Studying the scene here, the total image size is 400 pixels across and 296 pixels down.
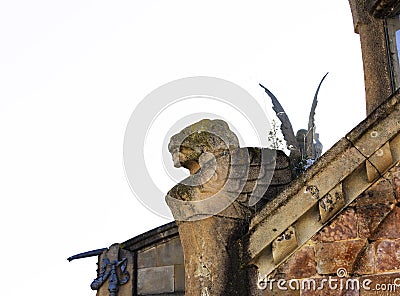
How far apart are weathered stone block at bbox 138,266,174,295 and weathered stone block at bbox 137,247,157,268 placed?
53 mm

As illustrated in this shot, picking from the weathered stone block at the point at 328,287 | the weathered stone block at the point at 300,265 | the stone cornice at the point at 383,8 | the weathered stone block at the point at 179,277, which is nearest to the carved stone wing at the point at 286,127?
the stone cornice at the point at 383,8

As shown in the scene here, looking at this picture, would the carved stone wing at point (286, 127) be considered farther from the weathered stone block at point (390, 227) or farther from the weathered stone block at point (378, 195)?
the weathered stone block at point (390, 227)

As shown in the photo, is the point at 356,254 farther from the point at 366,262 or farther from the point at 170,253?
the point at 170,253

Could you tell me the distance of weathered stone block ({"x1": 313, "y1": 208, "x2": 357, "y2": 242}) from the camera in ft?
20.7

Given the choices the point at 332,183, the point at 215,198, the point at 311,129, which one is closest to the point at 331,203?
the point at 332,183

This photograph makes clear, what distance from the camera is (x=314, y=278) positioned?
631 cm

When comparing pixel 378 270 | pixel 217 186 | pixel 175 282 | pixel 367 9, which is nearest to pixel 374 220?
pixel 378 270

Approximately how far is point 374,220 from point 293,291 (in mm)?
818

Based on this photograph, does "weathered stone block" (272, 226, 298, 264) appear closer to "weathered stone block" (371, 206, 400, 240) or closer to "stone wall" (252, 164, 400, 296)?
"stone wall" (252, 164, 400, 296)

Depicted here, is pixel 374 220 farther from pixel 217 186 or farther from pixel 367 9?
pixel 367 9

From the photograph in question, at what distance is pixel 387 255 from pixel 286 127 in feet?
11.5

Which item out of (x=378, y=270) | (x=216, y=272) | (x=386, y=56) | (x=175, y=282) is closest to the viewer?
(x=378, y=270)

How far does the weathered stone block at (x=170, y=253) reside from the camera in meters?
8.76

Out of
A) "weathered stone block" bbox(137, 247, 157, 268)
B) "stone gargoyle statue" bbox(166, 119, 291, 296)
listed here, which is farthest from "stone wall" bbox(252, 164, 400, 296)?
"weathered stone block" bbox(137, 247, 157, 268)
